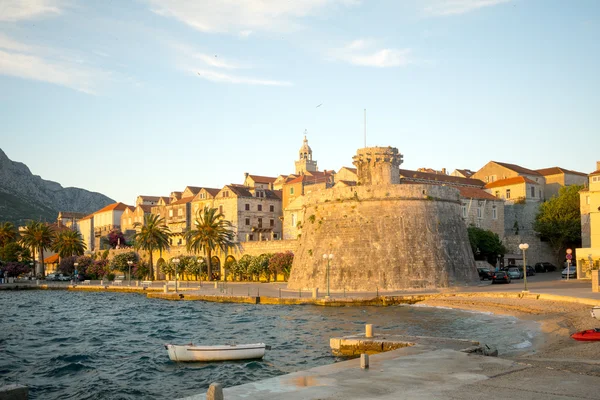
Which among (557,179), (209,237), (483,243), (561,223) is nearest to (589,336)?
(483,243)

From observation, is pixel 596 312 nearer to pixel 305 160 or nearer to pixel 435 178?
pixel 435 178

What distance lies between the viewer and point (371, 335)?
2031 cm

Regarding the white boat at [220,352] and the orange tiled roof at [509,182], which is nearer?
the white boat at [220,352]

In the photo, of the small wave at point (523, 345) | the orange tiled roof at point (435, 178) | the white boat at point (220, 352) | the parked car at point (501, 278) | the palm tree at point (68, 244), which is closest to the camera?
the small wave at point (523, 345)

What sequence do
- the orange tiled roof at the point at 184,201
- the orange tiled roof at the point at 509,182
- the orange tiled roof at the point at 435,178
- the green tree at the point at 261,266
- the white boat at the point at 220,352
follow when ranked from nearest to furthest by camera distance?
the white boat at the point at 220,352 → the green tree at the point at 261,266 → the orange tiled roof at the point at 435,178 → the orange tiled roof at the point at 509,182 → the orange tiled roof at the point at 184,201

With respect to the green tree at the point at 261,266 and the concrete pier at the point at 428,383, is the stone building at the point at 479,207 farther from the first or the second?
the concrete pier at the point at 428,383

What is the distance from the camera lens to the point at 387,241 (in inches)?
1729

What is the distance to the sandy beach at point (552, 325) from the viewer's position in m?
14.8

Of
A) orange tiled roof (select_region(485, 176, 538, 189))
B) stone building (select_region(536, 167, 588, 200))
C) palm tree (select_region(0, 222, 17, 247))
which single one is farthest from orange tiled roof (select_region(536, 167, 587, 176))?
palm tree (select_region(0, 222, 17, 247))

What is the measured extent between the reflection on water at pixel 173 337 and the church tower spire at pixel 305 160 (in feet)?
295

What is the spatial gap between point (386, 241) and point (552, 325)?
67.8 feet

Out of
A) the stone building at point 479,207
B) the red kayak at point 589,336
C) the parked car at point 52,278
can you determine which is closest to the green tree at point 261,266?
Answer: the stone building at point 479,207

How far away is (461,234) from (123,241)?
7382cm

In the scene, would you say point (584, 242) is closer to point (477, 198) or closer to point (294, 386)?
point (477, 198)
